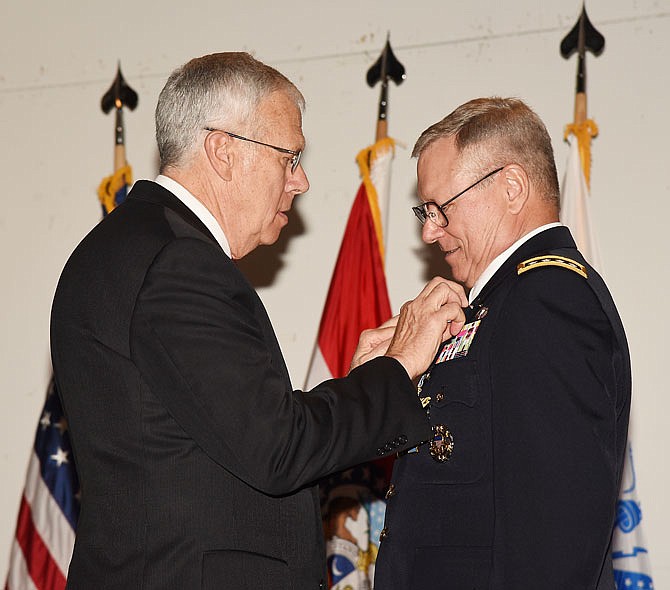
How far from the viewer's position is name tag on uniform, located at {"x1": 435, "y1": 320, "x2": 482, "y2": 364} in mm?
2066

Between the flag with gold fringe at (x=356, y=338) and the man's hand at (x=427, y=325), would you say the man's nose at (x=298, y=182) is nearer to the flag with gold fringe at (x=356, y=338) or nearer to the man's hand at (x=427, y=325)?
the man's hand at (x=427, y=325)

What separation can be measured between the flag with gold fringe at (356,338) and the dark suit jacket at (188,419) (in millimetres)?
1765

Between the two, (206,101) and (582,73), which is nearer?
(206,101)

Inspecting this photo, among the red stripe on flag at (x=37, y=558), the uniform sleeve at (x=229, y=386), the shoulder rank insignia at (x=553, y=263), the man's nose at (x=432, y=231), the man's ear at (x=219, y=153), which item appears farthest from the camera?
the red stripe on flag at (x=37, y=558)

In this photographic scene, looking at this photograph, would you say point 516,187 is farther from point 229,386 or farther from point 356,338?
point 356,338

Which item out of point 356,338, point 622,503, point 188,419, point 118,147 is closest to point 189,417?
point 188,419

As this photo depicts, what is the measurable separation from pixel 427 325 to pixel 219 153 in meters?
0.58

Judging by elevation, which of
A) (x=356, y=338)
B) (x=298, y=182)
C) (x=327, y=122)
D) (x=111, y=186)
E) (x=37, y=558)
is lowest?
(x=37, y=558)

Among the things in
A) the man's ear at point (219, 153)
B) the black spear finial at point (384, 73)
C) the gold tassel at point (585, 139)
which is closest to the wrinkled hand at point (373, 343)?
the man's ear at point (219, 153)

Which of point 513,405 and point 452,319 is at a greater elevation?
point 452,319

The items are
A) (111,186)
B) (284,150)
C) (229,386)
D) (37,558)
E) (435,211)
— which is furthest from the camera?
(111,186)

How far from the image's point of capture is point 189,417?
66.7 inches

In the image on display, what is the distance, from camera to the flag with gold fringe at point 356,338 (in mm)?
3609

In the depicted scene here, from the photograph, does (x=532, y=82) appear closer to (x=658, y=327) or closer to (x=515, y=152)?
(x=658, y=327)
